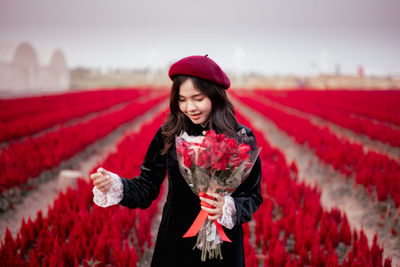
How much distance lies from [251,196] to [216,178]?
0.29m

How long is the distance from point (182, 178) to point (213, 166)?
13.9 inches

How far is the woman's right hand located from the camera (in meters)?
1.06

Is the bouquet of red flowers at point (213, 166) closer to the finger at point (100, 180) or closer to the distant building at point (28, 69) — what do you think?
the finger at point (100, 180)

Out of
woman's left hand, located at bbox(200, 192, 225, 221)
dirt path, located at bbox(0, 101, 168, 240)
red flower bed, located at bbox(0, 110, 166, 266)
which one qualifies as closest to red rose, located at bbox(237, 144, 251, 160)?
woman's left hand, located at bbox(200, 192, 225, 221)

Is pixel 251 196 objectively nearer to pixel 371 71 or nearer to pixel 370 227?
pixel 370 227

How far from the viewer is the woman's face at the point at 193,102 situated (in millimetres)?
1141

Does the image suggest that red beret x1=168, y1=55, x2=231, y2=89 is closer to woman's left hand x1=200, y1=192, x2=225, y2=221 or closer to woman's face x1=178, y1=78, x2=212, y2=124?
woman's face x1=178, y1=78, x2=212, y2=124

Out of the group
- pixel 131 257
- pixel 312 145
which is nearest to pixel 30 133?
pixel 131 257

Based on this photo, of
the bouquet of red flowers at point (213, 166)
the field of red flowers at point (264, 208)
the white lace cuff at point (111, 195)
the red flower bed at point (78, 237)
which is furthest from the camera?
the field of red flowers at point (264, 208)

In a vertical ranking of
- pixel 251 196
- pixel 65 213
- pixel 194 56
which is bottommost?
pixel 65 213

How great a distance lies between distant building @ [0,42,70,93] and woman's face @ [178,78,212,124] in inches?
953

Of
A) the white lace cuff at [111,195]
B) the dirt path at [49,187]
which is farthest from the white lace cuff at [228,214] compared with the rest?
the dirt path at [49,187]

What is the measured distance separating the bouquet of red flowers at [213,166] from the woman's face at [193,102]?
0.20 meters

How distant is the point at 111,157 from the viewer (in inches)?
169
